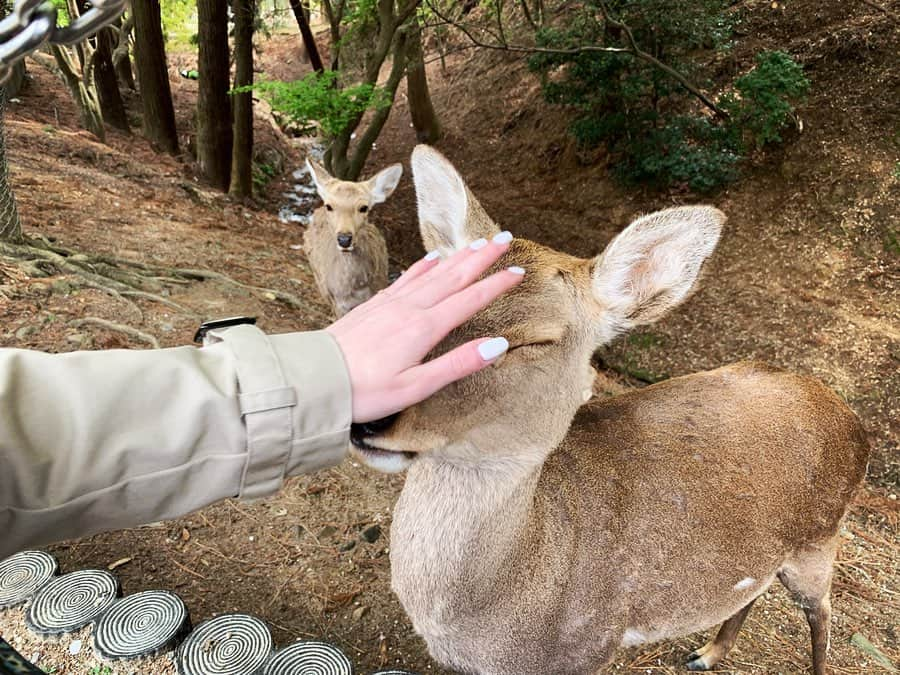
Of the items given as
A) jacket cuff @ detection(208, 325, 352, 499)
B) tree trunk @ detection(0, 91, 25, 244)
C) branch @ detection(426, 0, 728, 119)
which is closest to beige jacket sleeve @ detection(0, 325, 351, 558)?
jacket cuff @ detection(208, 325, 352, 499)

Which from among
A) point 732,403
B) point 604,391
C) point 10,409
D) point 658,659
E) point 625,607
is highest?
point 10,409

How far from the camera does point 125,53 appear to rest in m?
10.3

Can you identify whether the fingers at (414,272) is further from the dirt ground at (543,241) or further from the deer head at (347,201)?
the deer head at (347,201)

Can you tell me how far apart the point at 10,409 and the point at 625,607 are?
2048 mm

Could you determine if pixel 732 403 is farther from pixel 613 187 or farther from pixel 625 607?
pixel 613 187

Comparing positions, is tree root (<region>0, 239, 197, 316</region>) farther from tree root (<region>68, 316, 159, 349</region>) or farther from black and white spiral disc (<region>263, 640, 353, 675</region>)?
black and white spiral disc (<region>263, 640, 353, 675</region>)

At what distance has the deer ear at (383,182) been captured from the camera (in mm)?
6725

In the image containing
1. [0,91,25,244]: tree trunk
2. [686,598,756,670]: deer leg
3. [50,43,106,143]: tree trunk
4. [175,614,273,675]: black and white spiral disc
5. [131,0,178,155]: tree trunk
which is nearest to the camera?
[175,614,273,675]: black and white spiral disc

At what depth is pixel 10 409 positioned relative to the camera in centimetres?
110

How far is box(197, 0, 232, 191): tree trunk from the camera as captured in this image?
8516 mm

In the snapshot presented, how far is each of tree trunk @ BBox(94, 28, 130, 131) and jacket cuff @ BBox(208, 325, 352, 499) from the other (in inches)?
421

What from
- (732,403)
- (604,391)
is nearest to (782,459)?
(732,403)

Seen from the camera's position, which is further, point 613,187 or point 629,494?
point 613,187

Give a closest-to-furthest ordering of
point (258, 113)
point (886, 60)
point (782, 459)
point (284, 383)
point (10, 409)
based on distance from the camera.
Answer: point (10, 409)
point (284, 383)
point (782, 459)
point (886, 60)
point (258, 113)
